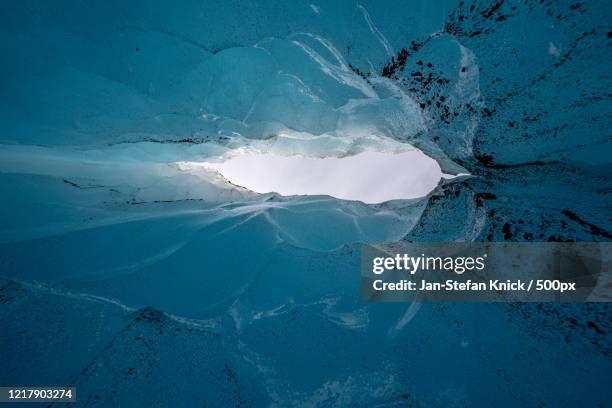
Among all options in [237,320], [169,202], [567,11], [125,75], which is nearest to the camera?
[567,11]

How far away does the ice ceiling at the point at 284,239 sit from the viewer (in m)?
2.56

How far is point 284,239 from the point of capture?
13.3ft

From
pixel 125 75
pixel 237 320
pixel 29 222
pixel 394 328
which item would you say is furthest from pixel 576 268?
pixel 29 222

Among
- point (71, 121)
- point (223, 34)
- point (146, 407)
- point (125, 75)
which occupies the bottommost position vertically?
point (146, 407)

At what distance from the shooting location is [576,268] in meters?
2.99

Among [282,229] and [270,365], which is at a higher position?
[282,229]

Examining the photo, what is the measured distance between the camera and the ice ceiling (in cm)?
256

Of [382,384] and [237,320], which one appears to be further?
[237,320]

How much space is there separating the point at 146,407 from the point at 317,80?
129 inches

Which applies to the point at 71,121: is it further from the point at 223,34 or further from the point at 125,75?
the point at 223,34

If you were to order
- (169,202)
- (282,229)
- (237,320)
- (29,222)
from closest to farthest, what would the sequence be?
(237,320)
(29,222)
(282,229)
(169,202)

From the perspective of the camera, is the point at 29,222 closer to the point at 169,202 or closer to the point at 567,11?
the point at 169,202

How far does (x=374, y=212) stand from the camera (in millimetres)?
4688

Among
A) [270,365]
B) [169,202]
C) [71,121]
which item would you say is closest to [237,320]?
[270,365]
